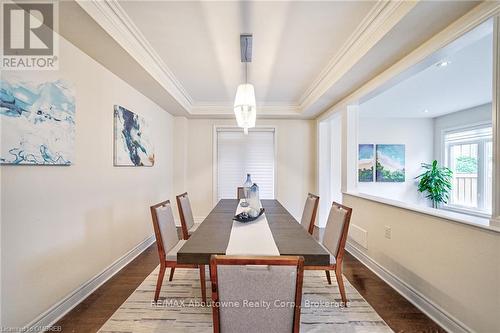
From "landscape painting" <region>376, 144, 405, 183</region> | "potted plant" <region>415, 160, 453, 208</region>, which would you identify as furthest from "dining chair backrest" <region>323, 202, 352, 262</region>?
"potted plant" <region>415, 160, 453, 208</region>

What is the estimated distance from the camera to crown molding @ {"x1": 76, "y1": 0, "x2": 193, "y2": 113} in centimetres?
167

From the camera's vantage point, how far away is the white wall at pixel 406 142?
559 cm

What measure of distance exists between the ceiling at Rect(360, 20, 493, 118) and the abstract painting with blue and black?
3120mm

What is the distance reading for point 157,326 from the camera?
181 centimetres

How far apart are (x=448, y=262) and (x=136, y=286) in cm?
285

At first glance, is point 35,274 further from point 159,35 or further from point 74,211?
point 159,35

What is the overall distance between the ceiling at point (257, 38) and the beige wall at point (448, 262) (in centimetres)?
155

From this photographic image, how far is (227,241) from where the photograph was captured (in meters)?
1.64

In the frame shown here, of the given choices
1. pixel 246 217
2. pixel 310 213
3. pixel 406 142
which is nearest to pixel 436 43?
pixel 310 213

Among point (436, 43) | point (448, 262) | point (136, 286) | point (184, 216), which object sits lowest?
point (136, 286)

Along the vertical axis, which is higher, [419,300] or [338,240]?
[338,240]

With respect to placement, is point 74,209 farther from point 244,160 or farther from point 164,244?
point 244,160

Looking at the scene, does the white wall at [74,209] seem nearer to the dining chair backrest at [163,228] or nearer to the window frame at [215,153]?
the dining chair backrest at [163,228]

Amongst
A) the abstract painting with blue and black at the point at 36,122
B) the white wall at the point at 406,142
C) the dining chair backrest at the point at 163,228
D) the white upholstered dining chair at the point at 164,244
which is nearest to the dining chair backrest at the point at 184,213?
the dining chair backrest at the point at 163,228
